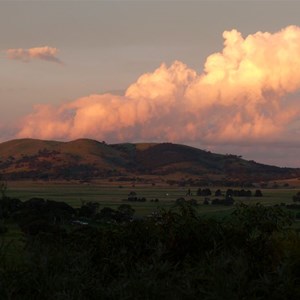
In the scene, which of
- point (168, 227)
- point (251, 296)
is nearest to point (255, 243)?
point (168, 227)

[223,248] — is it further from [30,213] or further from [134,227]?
[30,213]

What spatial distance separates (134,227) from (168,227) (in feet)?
4.39

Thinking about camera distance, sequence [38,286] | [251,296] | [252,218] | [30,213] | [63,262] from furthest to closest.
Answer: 1. [30,213]
2. [252,218]
3. [63,262]
4. [38,286]
5. [251,296]

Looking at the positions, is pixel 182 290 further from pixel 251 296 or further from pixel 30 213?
pixel 30 213

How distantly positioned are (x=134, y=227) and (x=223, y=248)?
381 cm

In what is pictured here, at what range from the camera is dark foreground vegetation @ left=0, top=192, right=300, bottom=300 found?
17422mm

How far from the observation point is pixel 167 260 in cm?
2133

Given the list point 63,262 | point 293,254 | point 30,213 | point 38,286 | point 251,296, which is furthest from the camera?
point 30,213

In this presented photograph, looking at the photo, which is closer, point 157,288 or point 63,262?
point 157,288

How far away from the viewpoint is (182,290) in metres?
17.3

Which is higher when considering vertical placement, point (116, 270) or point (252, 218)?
point (252, 218)

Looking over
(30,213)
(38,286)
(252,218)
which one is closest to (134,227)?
(252,218)

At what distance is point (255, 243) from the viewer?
2444cm

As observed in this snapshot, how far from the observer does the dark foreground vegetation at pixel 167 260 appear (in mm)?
17422
